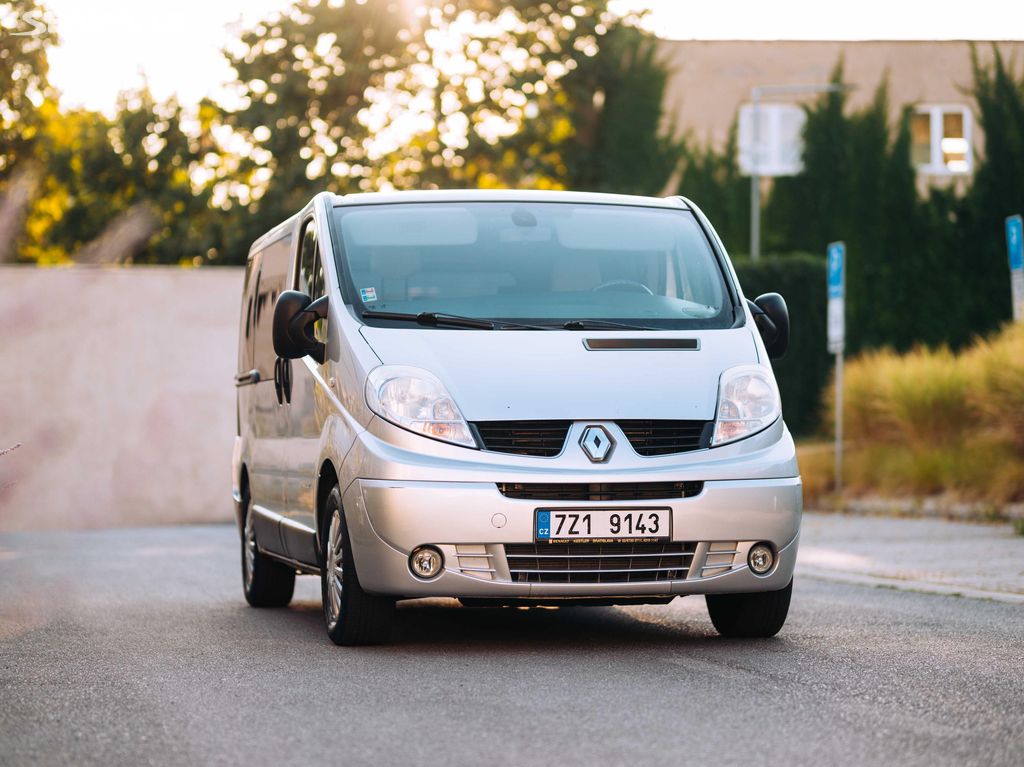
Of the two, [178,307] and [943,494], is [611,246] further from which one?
[178,307]

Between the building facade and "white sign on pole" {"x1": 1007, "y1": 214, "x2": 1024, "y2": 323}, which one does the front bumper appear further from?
the building facade

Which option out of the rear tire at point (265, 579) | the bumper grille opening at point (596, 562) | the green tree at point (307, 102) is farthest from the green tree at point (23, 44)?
the green tree at point (307, 102)

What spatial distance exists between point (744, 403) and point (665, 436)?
1.38 ft

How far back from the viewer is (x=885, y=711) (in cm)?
670

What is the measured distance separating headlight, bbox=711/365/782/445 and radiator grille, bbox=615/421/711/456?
0.22 ft

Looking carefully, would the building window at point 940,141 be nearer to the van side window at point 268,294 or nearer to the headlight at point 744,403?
the van side window at point 268,294

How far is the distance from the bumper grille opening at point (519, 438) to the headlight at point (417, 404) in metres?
0.07

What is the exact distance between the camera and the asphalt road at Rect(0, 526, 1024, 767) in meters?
6.07

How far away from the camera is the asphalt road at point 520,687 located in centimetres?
607

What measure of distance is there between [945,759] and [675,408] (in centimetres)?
292

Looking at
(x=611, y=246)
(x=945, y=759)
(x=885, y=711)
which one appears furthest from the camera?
(x=611, y=246)

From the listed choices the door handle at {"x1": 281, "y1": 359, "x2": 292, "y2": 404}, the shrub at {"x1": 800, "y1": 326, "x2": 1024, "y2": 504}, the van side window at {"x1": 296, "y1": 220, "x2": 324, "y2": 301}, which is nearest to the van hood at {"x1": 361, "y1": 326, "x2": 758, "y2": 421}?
the van side window at {"x1": 296, "y1": 220, "x2": 324, "y2": 301}

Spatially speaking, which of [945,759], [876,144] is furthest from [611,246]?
[876,144]
